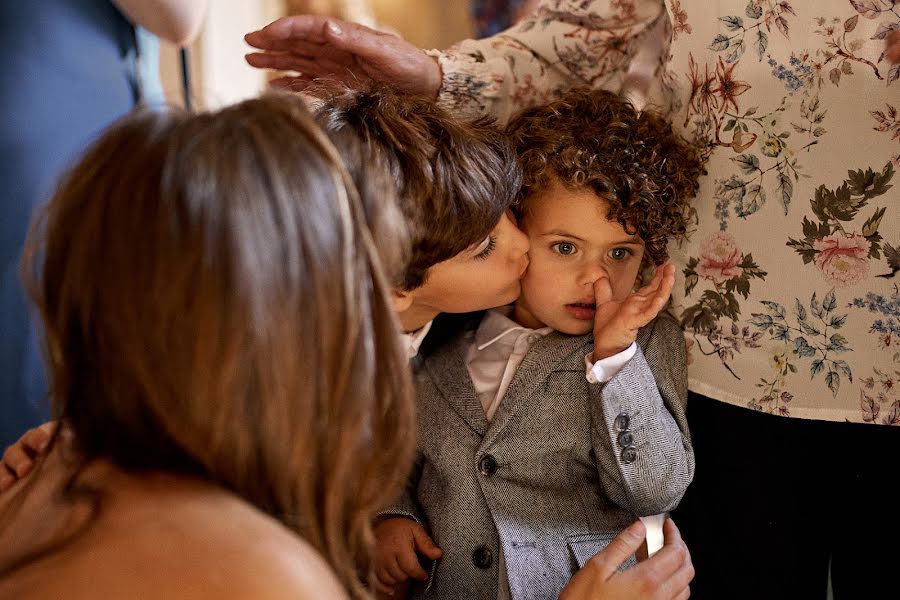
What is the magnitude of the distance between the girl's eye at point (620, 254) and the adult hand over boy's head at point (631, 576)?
44cm

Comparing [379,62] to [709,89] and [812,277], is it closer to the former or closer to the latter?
[709,89]

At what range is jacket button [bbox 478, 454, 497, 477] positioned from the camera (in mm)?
1188

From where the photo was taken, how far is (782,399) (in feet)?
3.65

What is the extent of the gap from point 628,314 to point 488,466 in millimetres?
287

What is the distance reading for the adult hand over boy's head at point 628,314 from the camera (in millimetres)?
1135

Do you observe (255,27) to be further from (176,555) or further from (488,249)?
(176,555)

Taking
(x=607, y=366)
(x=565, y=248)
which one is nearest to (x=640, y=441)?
(x=607, y=366)

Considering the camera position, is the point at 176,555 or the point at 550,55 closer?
the point at 176,555

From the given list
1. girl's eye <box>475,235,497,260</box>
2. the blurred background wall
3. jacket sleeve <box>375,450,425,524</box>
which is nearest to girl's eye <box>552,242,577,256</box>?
girl's eye <box>475,235,497,260</box>

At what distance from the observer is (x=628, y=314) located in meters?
1.15

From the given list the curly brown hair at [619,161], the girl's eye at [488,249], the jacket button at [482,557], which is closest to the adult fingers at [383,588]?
the jacket button at [482,557]

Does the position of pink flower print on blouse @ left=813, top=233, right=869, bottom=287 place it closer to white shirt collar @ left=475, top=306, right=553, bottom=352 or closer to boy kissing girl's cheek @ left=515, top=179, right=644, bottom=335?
boy kissing girl's cheek @ left=515, top=179, right=644, bottom=335

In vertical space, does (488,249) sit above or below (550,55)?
below

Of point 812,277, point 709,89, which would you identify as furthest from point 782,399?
point 709,89
